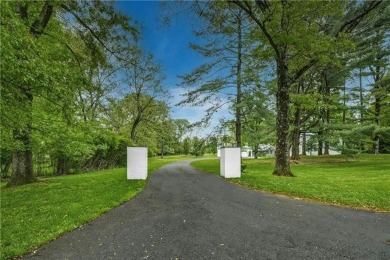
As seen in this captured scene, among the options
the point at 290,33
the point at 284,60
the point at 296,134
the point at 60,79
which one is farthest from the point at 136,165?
the point at 296,134

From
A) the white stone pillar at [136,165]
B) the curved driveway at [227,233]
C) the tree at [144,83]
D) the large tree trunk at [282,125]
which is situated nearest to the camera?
the curved driveway at [227,233]

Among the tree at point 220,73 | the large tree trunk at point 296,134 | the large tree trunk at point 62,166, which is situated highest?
the tree at point 220,73

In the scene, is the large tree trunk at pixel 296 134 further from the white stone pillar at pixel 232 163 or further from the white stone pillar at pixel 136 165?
the white stone pillar at pixel 136 165

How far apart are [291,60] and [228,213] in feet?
35.2

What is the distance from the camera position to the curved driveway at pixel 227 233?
4.30 meters

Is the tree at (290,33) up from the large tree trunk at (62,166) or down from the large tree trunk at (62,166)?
up

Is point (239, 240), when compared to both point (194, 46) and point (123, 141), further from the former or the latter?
point (123, 141)

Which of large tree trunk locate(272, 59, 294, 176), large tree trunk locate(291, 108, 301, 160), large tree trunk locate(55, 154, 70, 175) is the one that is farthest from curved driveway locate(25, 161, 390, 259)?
large tree trunk locate(291, 108, 301, 160)

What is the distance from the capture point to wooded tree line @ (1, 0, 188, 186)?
6.66 metres

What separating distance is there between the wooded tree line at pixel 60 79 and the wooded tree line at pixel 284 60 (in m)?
4.99

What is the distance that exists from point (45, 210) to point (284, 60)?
12.1 metres

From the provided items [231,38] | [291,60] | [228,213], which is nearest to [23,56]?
[228,213]

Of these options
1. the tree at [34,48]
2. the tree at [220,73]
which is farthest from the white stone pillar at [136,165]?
the tree at [220,73]

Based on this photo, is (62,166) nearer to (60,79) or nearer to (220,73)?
(220,73)
